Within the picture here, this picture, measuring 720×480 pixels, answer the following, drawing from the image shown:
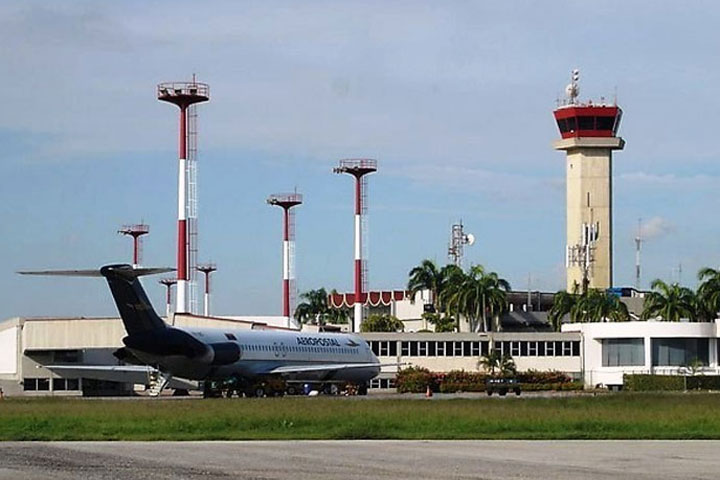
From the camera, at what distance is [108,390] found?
100312 millimetres

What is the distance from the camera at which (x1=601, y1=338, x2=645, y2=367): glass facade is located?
107 m

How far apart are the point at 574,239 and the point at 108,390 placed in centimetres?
7106

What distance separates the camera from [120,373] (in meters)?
89.2

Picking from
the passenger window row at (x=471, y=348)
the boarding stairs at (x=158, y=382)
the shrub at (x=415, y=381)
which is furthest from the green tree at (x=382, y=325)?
the boarding stairs at (x=158, y=382)

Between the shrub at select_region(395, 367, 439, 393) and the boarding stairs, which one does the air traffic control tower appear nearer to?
the shrub at select_region(395, 367, 439, 393)

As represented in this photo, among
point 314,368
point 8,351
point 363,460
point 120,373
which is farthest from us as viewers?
point 8,351

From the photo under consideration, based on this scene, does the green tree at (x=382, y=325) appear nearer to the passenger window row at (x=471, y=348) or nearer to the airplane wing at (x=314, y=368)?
the passenger window row at (x=471, y=348)

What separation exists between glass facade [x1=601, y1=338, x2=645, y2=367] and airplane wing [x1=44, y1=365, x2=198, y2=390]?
32038mm

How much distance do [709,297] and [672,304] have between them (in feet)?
12.7

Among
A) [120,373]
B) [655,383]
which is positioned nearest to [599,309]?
[655,383]

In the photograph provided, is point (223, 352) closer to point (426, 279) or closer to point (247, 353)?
point (247, 353)

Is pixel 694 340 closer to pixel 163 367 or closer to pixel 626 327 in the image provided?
pixel 626 327

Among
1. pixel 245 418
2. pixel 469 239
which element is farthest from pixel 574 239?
pixel 245 418

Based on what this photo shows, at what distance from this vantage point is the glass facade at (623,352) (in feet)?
352
